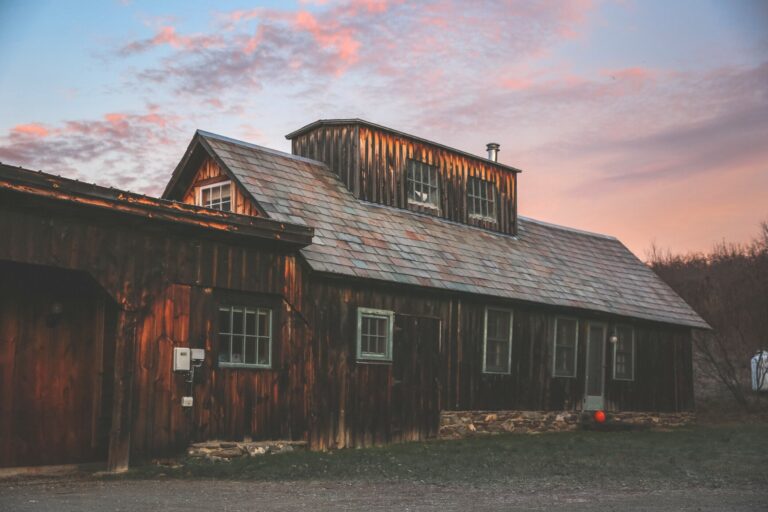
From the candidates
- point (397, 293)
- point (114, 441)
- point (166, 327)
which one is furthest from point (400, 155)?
point (114, 441)

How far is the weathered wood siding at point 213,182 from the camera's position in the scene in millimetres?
17156

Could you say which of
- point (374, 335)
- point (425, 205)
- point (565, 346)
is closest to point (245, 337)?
point (374, 335)

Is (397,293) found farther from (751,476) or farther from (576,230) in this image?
(576,230)

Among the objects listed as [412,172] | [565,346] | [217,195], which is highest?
[412,172]

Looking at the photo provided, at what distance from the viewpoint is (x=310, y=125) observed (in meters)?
21.3

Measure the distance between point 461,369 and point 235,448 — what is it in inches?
249

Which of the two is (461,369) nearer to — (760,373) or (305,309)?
(305,309)

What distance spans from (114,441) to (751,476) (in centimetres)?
898

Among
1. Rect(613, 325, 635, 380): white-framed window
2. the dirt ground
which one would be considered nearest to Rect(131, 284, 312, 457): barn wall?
the dirt ground

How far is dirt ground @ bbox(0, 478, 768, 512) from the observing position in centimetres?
912

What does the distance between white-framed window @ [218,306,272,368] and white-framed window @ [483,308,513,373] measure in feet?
20.6

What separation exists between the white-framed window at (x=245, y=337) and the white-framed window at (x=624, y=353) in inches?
462

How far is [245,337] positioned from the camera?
14844mm

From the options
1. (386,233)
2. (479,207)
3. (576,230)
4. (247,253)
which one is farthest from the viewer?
(576,230)
